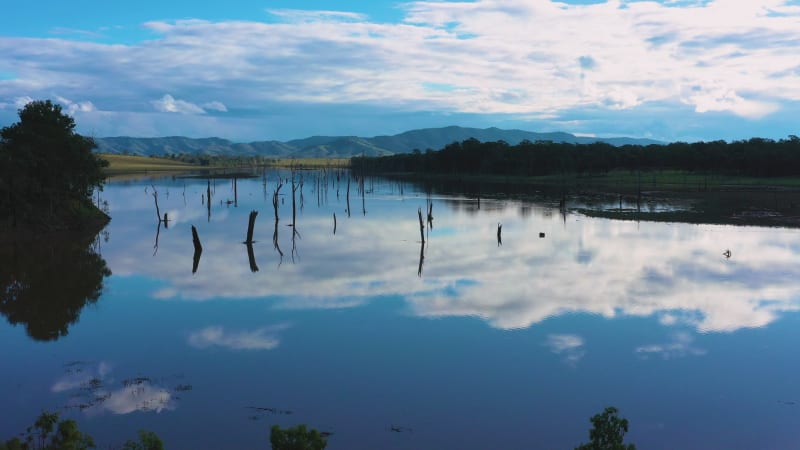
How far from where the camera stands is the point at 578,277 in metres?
30.7

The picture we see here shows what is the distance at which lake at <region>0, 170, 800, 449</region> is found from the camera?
45.7 ft

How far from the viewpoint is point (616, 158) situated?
122 metres

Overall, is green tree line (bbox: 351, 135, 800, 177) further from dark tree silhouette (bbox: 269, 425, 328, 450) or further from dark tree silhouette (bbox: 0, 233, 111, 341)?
dark tree silhouette (bbox: 269, 425, 328, 450)

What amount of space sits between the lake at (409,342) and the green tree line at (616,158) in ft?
219

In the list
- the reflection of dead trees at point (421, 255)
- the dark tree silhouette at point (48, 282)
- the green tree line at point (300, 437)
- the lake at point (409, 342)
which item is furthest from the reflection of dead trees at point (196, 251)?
the green tree line at point (300, 437)

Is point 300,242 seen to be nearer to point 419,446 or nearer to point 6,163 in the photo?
point 6,163

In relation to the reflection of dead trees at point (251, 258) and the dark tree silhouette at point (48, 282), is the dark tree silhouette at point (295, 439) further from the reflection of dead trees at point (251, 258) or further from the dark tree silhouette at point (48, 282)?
the reflection of dead trees at point (251, 258)

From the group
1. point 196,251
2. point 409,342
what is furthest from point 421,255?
point 409,342

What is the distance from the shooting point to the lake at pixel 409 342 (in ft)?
45.7

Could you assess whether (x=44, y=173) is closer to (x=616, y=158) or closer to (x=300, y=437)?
(x=300, y=437)

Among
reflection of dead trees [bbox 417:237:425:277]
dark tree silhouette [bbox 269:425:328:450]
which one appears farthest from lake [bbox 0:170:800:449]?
dark tree silhouette [bbox 269:425:328:450]

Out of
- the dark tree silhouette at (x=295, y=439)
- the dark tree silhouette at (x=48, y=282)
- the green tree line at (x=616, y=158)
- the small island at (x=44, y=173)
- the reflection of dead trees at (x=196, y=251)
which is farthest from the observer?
the green tree line at (x=616, y=158)

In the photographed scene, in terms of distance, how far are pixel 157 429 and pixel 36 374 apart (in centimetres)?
548

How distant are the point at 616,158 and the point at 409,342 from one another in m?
111
